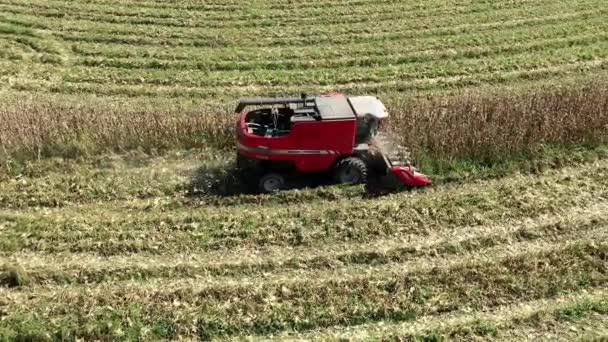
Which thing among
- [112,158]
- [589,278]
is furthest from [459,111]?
[112,158]

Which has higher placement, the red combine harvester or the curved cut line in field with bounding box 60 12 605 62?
the curved cut line in field with bounding box 60 12 605 62

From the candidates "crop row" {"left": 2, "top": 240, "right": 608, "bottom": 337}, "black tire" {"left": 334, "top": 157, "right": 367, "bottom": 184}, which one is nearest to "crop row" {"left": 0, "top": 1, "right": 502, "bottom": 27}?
"black tire" {"left": 334, "top": 157, "right": 367, "bottom": 184}

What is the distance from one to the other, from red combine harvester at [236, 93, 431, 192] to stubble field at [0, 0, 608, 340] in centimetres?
36

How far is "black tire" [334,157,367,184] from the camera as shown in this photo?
36.4ft

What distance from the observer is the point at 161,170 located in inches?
469

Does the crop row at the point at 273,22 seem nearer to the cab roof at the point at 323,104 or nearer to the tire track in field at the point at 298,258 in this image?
the cab roof at the point at 323,104

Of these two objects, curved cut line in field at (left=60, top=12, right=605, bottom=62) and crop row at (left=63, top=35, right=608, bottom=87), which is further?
curved cut line in field at (left=60, top=12, right=605, bottom=62)

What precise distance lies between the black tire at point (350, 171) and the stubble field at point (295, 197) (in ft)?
0.79

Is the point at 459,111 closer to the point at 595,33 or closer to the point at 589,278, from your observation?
the point at 589,278

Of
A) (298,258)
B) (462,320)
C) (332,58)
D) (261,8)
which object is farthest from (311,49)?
(462,320)

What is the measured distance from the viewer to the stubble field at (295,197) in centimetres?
855

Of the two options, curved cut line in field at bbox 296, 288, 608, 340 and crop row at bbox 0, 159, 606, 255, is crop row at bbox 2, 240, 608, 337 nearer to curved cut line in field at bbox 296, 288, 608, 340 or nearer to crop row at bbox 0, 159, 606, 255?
curved cut line in field at bbox 296, 288, 608, 340

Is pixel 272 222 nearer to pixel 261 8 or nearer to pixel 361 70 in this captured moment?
pixel 361 70

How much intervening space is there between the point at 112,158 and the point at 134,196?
53.4 inches
